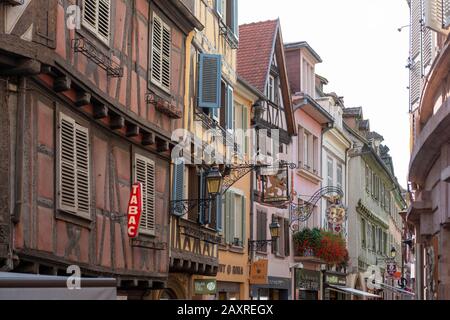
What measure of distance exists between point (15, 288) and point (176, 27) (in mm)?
11591

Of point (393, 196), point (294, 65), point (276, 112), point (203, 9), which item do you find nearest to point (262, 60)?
point (276, 112)

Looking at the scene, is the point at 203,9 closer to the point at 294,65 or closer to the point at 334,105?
the point at 294,65

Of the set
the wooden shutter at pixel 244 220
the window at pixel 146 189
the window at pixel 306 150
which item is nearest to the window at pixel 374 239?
the window at pixel 306 150

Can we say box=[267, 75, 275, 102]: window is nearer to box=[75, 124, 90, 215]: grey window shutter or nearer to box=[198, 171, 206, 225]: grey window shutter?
box=[198, 171, 206, 225]: grey window shutter

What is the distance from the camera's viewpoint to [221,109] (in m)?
21.1

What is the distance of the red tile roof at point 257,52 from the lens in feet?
89.7

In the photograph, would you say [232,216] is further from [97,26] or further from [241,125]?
[97,26]

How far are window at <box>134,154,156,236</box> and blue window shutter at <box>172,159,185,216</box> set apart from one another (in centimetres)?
112

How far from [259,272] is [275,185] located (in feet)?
8.17

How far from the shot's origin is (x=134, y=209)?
44.5 ft

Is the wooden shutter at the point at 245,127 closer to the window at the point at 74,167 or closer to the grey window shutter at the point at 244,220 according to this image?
the grey window shutter at the point at 244,220

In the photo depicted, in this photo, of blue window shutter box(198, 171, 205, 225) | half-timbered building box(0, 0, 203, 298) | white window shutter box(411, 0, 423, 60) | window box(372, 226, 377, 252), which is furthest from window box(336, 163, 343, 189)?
white window shutter box(411, 0, 423, 60)

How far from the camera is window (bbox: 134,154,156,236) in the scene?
15266 mm

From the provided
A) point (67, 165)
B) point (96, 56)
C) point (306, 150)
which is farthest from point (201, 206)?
point (306, 150)
